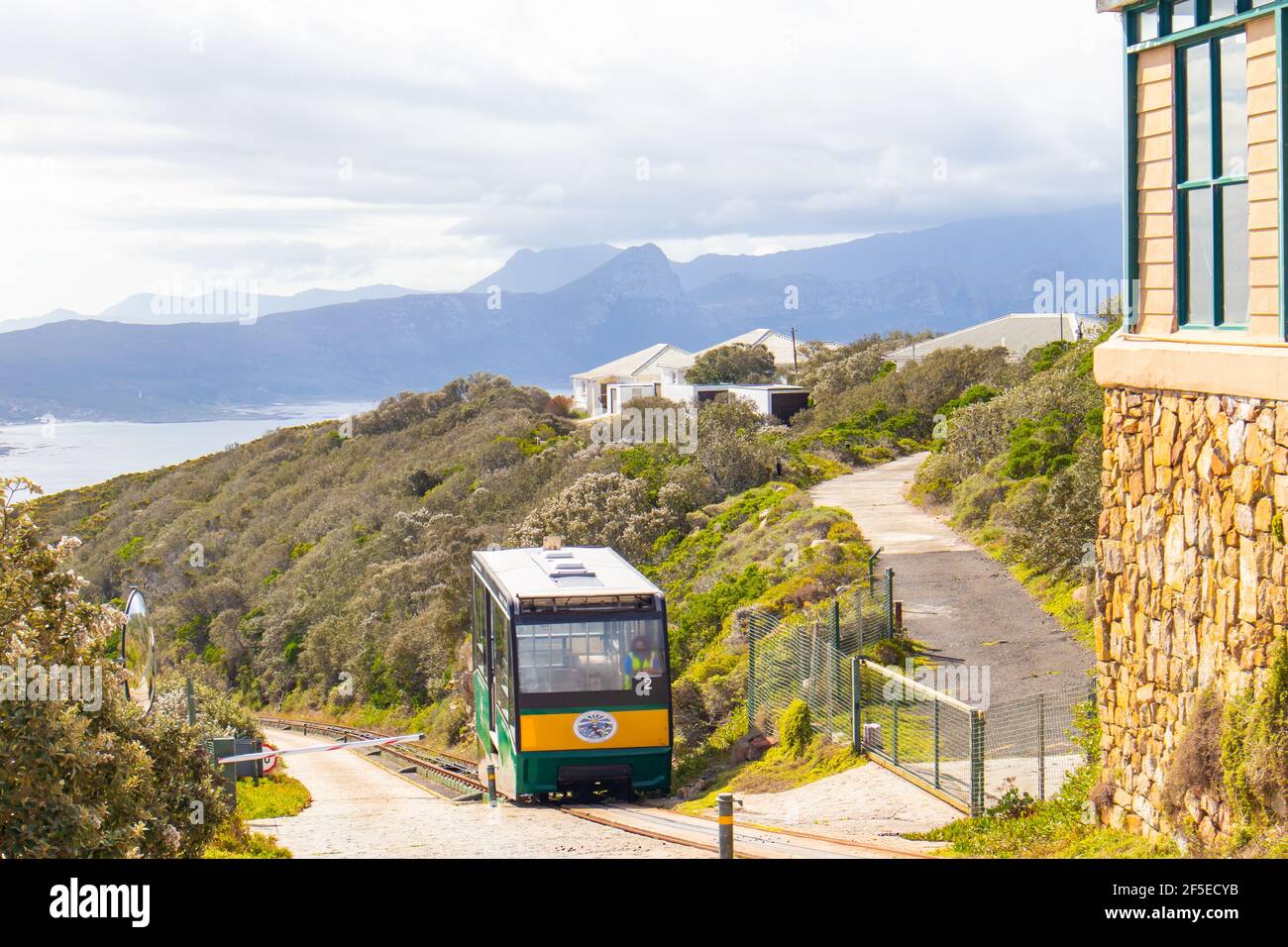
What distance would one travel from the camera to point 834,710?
1669 centimetres

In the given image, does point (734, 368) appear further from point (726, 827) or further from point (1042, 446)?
point (726, 827)

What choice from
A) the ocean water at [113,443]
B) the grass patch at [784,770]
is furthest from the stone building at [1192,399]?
the ocean water at [113,443]

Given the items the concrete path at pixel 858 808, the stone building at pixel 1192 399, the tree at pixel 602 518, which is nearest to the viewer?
the stone building at pixel 1192 399

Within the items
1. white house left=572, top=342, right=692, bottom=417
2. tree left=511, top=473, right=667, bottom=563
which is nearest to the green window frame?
tree left=511, top=473, right=667, bottom=563

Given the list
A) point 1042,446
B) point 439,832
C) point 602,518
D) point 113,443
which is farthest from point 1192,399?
point 113,443

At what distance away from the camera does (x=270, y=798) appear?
2098 centimetres

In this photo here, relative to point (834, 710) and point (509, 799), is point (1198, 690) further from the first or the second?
point (509, 799)

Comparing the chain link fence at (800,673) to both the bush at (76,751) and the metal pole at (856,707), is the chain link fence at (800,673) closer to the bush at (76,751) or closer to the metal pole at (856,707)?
the metal pole at (856,707)

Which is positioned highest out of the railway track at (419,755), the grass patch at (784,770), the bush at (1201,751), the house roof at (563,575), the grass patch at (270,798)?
the bush at (1201,751)

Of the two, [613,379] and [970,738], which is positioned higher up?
[613,379]

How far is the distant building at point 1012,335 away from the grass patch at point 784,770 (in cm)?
5049

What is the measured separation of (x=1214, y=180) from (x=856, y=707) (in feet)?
28.6

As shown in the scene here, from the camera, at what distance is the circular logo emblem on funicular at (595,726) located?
55.1ft

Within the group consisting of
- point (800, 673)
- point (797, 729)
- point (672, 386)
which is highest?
point (672, 386)
